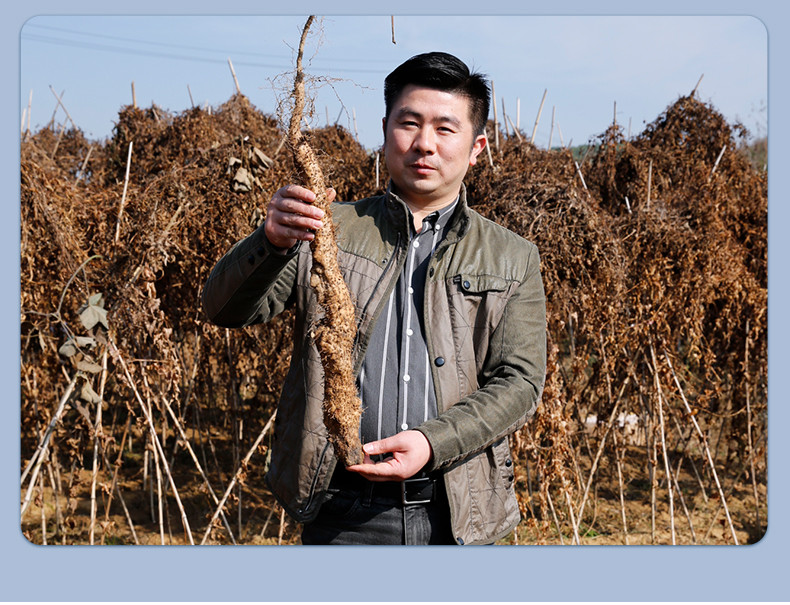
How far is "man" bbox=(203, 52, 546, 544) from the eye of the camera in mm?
1634

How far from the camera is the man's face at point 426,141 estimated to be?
5.58ft

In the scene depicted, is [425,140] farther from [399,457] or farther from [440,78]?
[399,457]

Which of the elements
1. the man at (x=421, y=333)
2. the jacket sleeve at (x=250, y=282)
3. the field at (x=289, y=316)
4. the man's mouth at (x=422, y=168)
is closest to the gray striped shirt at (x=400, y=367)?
the man at (x=421, y=333)

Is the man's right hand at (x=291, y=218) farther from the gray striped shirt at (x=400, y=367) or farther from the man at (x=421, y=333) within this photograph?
the gray striped shirt at (x=400, y=367)

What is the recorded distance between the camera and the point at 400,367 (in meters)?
1.68

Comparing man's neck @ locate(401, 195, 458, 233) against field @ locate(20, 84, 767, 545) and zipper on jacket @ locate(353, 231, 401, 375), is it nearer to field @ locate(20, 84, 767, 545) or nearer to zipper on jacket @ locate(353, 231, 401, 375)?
zipper on jacket @ locate(353, 231, 401, 375)

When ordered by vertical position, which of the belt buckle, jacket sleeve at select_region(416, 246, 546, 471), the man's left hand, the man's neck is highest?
the man's neck

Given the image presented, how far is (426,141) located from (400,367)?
19.5 inches

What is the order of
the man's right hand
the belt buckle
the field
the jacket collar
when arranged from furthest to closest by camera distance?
1. the field
2. the jacket collar
3. the belt buckle
4. the man's right hand

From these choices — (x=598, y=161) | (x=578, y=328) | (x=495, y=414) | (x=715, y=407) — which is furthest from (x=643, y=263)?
(x=495, y=414)

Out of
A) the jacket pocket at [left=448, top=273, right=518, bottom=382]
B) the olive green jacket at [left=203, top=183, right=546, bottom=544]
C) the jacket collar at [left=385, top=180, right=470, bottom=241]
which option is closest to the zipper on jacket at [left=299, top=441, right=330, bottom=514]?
the olive green jacket at [left=203, top=183, right=546, bottom=544]

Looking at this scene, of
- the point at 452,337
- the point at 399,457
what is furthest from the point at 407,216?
the point at 399,457

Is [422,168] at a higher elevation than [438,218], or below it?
higher

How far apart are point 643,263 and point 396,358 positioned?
228 centimetres
